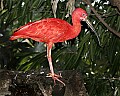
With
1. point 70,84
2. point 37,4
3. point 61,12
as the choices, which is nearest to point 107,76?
point 61,12

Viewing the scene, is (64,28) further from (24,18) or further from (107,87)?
(107,87)

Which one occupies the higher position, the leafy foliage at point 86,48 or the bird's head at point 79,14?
the bird's head at point 79,14

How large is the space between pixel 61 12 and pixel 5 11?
0.55 meters

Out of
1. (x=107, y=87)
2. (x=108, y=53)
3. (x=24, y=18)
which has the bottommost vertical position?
(x=107, y=87)

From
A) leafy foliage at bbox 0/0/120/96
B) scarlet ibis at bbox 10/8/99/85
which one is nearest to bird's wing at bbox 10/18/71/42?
scarlet ibis at bbox 10/8/99/85

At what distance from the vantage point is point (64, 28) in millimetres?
1696

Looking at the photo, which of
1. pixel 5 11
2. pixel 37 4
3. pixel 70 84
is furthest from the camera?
pixel 5 11

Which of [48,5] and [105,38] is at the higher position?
[48,5]

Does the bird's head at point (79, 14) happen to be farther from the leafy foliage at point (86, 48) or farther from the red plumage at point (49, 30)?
the leafy foliage at point (86, 48)

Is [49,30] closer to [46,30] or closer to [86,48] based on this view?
[46,30]

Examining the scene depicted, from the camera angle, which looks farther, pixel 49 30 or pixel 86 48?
pixel 86 48

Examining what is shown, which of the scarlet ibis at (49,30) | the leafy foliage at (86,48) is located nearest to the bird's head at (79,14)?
the scarlet ibis at (49,30)

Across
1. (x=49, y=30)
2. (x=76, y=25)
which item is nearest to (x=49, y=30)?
(x=49, y=30)

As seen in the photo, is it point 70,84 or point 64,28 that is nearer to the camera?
point 64,28
